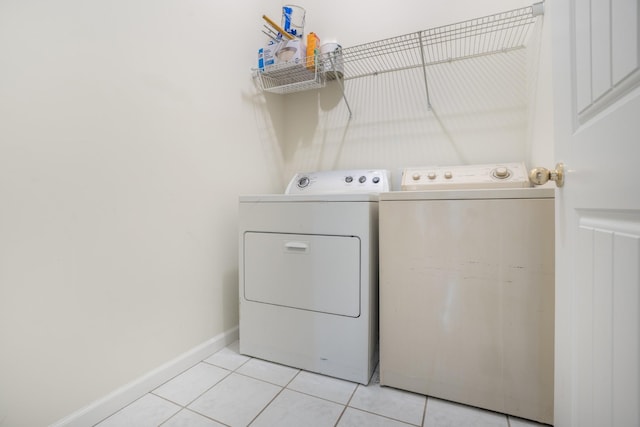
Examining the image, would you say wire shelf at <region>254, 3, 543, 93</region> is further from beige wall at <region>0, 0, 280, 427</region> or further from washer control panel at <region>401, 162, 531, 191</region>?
washer control panel at <region>401, 162, 531, 191</region>

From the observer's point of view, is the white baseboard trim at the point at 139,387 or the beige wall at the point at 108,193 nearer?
the beige wall at the point at 108,193

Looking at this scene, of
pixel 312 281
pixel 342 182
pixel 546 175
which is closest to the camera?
pixel 546 175

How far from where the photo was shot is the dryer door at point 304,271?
1.27 m

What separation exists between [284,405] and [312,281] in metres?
0.50

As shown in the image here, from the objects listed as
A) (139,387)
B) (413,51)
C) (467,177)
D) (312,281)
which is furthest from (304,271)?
(413,51)

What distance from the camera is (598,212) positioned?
0.55m

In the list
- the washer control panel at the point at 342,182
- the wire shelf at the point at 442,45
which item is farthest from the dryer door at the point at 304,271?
the wire shelf at the point at 442,45

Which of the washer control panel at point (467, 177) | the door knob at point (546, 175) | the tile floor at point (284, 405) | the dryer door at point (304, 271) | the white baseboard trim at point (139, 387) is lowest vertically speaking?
the tile floor at point (284, 405)

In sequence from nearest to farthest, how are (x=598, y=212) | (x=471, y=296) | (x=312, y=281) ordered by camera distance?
(x=598, y=212)
(x=471, y=296)
(x=312, y=281)

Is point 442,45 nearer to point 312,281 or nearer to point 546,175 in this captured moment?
point 546,175

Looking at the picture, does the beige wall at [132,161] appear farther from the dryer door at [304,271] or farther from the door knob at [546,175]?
the door knob at [546,175]

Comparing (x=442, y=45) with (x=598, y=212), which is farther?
(x=442, y=45)

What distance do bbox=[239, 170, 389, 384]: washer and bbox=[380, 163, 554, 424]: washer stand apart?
88 mm

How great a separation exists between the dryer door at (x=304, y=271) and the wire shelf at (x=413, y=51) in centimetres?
104
